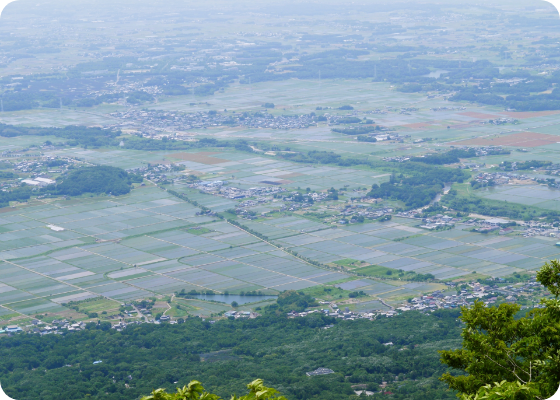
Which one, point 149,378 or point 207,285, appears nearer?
point 149,378

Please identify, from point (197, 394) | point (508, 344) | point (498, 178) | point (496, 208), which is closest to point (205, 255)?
point (496, 208)

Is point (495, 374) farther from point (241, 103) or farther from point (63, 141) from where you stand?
point (241, 103)

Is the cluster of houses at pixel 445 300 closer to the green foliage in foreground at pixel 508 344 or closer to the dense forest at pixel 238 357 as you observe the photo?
the dense forest at pixel 238 357

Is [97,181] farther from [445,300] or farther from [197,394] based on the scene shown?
[197,394]

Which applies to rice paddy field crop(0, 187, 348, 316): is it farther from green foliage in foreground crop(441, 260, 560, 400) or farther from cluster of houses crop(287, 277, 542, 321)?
green foliage in foreground crop(441, 260, 560, 400)

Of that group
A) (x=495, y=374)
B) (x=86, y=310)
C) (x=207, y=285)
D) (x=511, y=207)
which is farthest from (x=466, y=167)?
(x=495, y=374)

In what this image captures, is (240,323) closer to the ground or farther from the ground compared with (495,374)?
closer to the ground

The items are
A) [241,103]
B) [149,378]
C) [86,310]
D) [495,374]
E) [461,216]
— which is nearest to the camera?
[495,374]
